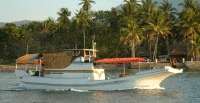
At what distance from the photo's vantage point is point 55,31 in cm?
8688

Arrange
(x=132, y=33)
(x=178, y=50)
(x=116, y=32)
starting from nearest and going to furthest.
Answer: (x=132, y=33)
(x=178, y=50)
(x=116, y=32)

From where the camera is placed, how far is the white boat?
23.6 m

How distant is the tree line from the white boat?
45628 millimetres

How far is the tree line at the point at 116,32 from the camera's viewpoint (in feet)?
234

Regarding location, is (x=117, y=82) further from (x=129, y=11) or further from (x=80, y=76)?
(x=129, y=11)

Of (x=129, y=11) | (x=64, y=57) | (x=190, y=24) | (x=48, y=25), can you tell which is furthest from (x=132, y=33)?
(x=64, y=57)

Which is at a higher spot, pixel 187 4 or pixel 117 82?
pixel 187 4

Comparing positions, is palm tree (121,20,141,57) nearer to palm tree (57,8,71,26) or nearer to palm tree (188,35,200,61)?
palm tree (188,35,200,61)

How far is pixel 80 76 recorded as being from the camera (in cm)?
2447

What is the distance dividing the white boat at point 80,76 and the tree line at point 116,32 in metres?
45.6

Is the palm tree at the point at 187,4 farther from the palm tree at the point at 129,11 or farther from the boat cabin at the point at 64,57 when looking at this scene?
the boat cabin at the point at 64,57

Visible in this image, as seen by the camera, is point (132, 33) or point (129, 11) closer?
point (132, 33)

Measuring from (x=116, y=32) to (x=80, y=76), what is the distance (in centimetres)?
5667

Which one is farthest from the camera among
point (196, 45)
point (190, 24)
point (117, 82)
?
point (190, 24)
